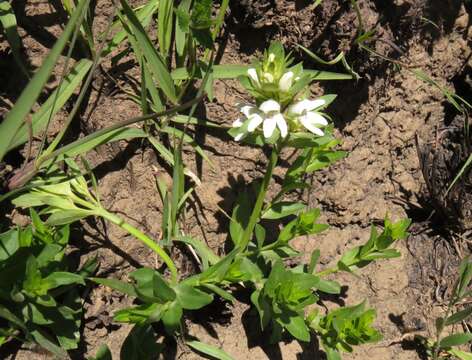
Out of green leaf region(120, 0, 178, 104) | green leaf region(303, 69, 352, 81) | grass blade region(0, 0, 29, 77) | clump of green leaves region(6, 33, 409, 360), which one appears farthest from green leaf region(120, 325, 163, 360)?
green leaf region(303, 69, 352, 81)

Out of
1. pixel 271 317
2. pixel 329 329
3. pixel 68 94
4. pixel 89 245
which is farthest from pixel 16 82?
pixel 329 329

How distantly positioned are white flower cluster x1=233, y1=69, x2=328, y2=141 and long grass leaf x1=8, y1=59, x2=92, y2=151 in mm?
731

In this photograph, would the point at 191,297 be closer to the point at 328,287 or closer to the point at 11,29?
the point at 328,287

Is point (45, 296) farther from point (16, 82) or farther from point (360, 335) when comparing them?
point (360, 335)

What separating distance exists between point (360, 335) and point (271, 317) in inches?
14.5

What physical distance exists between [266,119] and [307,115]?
158 millimetres

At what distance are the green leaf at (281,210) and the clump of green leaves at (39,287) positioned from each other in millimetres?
845

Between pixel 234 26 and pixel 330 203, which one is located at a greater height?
pixel 234 26

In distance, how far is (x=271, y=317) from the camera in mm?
2369

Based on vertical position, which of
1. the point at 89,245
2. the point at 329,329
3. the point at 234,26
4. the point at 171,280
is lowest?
the point at 329,329

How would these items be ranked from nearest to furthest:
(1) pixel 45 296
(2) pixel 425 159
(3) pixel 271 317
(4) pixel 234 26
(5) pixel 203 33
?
(1) pixel 45 296, (5) pixel 203 33, (3) pixel 271 317, (4) pixel 234 26, (2) pixel 425 159

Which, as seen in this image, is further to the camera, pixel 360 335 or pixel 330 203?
pixel 330 203

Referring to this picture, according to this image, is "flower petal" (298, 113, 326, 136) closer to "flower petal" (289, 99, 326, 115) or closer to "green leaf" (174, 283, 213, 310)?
"flower petal" (289, 99, 326, 115)

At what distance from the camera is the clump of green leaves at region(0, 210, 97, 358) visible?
202cm
